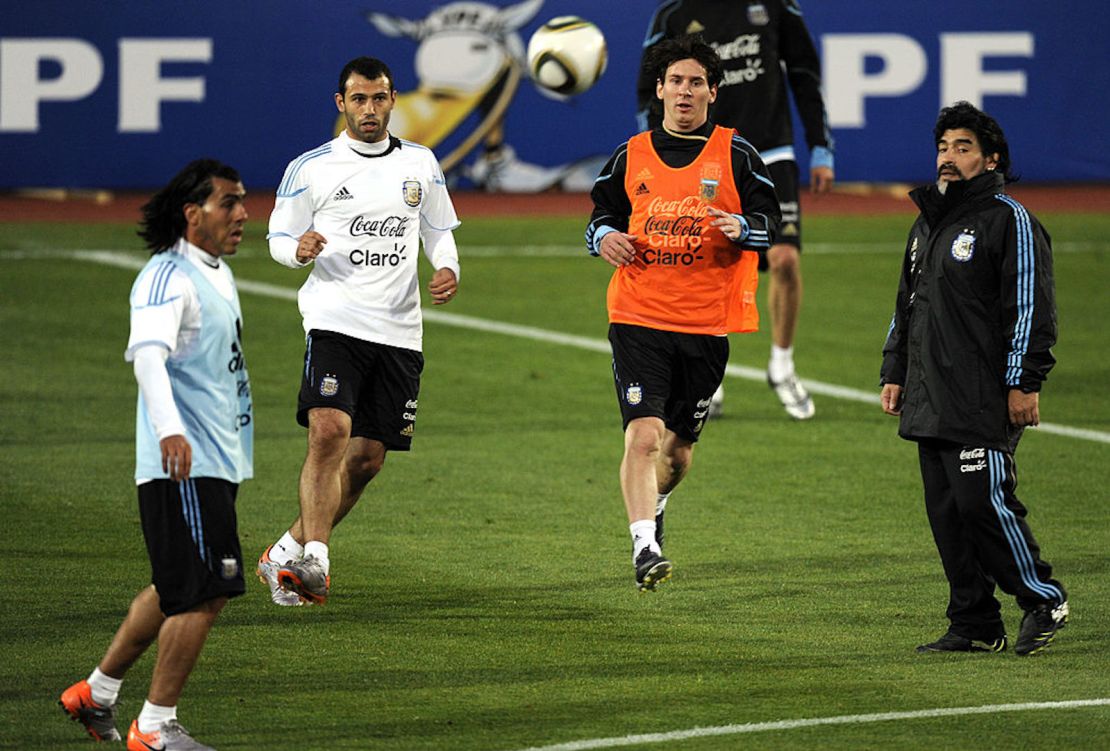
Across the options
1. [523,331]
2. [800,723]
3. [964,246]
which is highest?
[964,246]

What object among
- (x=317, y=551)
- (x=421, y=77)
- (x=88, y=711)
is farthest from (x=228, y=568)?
(x=421, y=77)

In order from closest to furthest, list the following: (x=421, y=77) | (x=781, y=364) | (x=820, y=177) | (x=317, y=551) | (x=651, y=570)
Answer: (x=651, y=570), (x=317, y=551), (x=820, y=177), (x=781, y=364), (x=421, y=77)

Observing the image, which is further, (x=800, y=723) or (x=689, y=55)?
(x=689, y=55)

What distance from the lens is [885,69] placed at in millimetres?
25562

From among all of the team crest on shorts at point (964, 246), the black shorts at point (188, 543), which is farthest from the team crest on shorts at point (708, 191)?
the black shorts at point (188, 543)

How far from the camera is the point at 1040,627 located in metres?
7.77

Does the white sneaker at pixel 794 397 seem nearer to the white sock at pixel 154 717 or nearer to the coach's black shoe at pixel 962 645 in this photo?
the coach's black shoe at pixel 962 645

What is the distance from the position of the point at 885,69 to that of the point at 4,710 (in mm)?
20269

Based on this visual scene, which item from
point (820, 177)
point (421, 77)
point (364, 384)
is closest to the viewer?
point (364, 384)

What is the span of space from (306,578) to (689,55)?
278cm

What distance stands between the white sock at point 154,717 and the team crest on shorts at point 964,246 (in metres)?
3.42

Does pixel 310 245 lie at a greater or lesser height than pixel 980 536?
greater

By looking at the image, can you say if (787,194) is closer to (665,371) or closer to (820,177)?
(820,177)

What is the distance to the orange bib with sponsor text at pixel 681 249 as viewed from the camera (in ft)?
28.8
